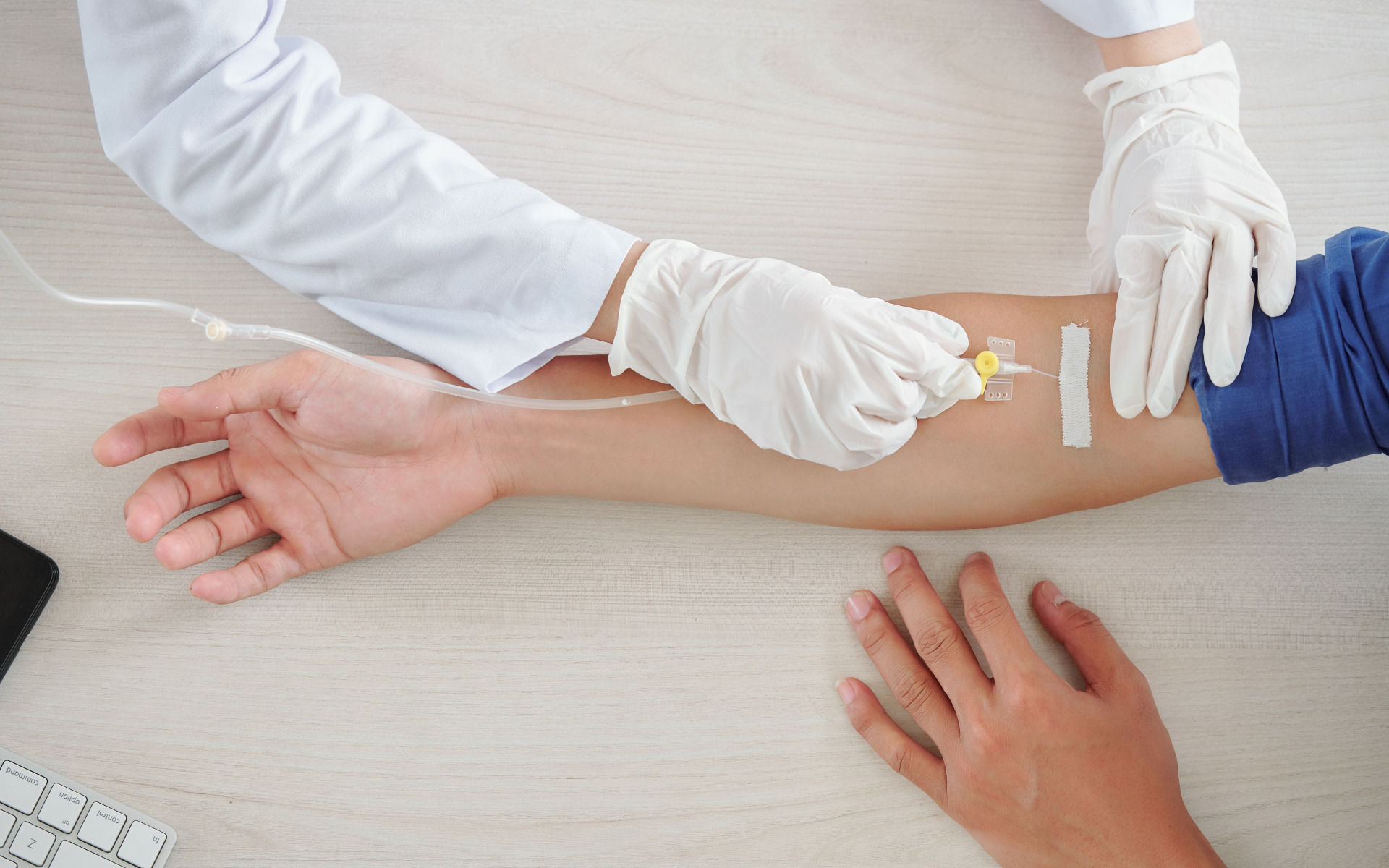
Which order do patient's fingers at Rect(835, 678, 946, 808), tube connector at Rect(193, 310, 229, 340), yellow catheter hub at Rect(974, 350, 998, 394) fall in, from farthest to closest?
patient's fingers at Rect(835, 678, 946, 808)
yellow catheter hub at Rect(974, 350, 998, 394)
tube connector at Rect(193, 310, 229, 340)

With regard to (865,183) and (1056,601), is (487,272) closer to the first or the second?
(865,183)

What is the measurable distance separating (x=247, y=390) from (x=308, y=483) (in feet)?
0.54

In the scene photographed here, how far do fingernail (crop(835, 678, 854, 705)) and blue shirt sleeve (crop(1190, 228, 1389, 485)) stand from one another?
56cm

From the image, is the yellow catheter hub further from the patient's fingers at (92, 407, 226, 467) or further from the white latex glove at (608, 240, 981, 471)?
the patient's fingers at (92, 407, 226, 467)

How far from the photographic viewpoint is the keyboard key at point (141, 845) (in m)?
1.04

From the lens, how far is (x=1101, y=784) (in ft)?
3.35

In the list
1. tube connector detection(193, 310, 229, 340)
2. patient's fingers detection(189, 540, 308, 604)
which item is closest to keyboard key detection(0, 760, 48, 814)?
patient's fingers detection(189, 540, 308, 604)

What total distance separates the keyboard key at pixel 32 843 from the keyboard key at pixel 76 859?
0.05ft

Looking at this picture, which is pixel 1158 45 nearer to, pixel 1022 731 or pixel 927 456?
pixel 927 456

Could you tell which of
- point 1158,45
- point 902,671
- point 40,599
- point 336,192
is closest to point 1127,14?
point 1158,45

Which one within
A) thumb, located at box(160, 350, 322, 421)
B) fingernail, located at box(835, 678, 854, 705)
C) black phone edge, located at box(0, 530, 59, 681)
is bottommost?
black phone edge, located at box(0, 530, 59, 681)

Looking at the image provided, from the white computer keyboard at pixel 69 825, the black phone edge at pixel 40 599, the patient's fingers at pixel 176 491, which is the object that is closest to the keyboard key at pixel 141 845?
the white computer keyboard at pixel 69 825

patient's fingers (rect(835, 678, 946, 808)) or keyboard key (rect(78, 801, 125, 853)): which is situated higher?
patient's fingers (rect(835, 678, 946, 808))

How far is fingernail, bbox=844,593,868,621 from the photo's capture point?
1123mm
